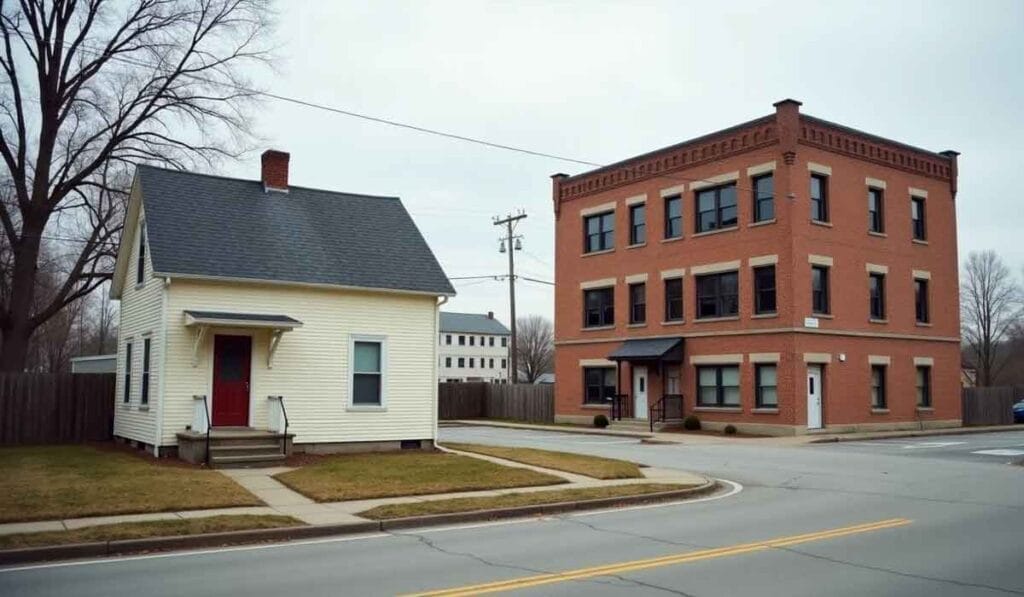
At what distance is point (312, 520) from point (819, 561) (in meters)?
6.74

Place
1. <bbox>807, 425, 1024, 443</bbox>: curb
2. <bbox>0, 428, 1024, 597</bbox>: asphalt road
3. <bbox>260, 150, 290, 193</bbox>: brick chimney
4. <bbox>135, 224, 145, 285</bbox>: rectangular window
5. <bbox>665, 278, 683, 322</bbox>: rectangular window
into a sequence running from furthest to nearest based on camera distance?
1. <bbox>665, 278, 683, 322</bbox>: rectangular window
2. <bbox>807, 425, 1024, 443</bbox>: curb
3. <bbox>260, 150, 290, 193</bbox>: brick chimney
4. <bbox>135, 224, 145, 285</bbox>: rectangular window
5. <bbox>0, 428, 1024, 597</bbox>: asphalt road

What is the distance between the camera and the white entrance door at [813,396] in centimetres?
3281

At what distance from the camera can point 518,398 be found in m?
48.0

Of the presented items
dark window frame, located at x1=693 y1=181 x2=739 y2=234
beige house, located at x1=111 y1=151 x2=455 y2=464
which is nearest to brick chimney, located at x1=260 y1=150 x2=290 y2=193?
beige house, located at x1=111 y1=151 x2=455 y2=464

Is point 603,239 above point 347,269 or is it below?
above

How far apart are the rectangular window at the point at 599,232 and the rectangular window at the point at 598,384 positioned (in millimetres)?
5664

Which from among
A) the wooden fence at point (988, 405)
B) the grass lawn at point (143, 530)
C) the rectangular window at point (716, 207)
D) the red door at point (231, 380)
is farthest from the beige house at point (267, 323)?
the wooden fence at point (988, 405)

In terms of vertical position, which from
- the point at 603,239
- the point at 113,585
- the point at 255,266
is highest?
the point at 603,239

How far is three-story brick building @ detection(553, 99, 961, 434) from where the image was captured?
108 ft

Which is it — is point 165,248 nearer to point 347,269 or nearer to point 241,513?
point 347,269

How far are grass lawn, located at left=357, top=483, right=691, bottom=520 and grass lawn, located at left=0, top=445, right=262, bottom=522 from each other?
7.79 feet

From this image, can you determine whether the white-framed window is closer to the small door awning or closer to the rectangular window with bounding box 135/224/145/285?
the small door awning

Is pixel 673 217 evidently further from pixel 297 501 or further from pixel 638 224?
pixel 297 501

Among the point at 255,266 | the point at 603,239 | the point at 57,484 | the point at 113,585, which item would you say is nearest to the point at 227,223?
the point at 255,266
